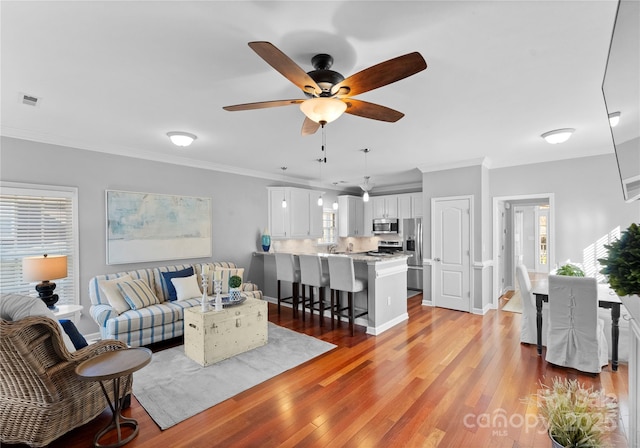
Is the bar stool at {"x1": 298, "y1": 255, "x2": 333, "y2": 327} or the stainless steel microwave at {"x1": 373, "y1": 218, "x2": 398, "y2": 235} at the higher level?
the stainless steel microwave at {"x1": 373, "y1": 218, "x2": 398, "y2": 235}

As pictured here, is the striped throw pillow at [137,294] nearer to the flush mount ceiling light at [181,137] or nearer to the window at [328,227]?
the flush mount ceiling light at [181,137]

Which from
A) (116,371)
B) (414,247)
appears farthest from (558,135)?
(116,371)

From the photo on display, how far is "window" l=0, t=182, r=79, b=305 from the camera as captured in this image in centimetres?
340

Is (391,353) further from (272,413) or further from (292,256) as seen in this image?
(292,256)

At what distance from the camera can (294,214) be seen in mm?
6648

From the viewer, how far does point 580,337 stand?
307cm

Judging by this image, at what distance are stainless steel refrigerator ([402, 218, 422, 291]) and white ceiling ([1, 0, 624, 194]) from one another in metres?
3.02

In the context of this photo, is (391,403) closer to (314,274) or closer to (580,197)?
(314,274)

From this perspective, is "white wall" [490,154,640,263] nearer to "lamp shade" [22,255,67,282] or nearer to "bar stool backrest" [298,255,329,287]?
"bar stool backrest" [298,255,329,287]

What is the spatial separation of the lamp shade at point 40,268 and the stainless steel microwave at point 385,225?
632 centimetres

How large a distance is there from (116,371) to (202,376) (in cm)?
118

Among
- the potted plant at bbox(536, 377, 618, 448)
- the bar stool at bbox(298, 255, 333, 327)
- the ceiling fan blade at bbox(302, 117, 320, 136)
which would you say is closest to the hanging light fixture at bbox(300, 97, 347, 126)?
the ceiling fan blade at bbox(302, 117, 320, 136)

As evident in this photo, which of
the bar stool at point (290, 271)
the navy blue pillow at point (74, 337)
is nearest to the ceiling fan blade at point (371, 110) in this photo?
the navy blue pillow at point (74, 337)

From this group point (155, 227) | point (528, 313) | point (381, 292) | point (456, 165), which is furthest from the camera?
point (456, 165)
